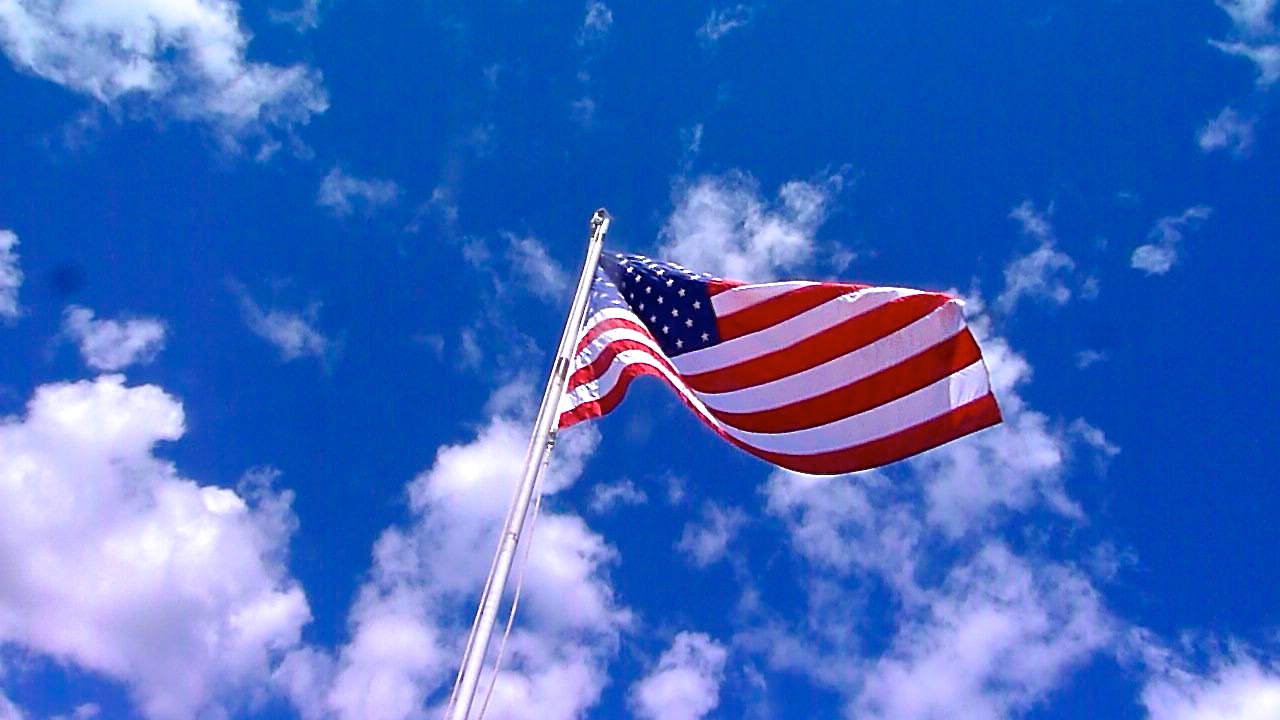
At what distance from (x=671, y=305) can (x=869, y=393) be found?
3747 millimetres

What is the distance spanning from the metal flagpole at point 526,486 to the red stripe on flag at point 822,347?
10.9ft

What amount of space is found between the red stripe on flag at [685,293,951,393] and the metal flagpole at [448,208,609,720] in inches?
130

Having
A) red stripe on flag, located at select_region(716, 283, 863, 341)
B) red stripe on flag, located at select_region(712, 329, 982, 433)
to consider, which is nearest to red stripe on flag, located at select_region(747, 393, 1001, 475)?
red stripe on flag, located at select_region(712, 329, 982, 433)

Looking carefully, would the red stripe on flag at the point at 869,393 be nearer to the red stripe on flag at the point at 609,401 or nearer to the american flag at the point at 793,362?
the american flag at the point at 793,362

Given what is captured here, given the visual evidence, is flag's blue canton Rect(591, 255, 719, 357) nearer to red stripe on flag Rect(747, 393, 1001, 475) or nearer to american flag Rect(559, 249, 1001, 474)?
american flag Rect(559, 249, 1001, 474)

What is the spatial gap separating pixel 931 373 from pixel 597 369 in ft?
18.5

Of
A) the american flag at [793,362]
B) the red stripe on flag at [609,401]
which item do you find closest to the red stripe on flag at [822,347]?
the american flag at [793,362]

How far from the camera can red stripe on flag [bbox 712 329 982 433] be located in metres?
15.1

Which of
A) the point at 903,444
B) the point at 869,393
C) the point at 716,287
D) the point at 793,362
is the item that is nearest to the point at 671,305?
the point at 716,287

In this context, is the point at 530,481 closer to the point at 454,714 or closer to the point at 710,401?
the point at 454,714

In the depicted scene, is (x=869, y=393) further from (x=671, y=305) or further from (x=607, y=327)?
(x=607, y=327)

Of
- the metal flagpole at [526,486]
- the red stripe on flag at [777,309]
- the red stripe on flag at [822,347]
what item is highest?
the red stripe on flag at [777,309]

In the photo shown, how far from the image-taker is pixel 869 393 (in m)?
15.8

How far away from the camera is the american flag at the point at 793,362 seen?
601 inches
